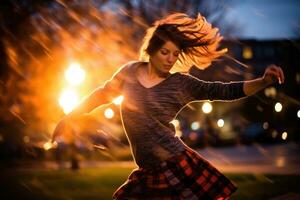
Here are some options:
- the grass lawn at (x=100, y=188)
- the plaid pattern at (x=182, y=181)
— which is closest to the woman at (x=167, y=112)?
the plaid pattern at (x=182, y=181)

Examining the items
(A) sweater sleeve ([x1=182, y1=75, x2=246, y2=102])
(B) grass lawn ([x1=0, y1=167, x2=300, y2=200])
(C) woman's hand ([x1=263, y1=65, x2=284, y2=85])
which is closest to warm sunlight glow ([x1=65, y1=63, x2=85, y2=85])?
(B) grass lawn ([x1=0, y1=167, x2=300, y2=200])

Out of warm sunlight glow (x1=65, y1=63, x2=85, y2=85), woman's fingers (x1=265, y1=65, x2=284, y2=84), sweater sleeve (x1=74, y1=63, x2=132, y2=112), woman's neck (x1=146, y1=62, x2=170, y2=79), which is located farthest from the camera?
warm sunlight glow (x1=65, y1=63, x2=85, y2=85)

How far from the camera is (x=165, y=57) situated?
387 centimetres

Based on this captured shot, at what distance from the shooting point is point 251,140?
51969 mm

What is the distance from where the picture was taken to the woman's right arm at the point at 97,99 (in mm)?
4055

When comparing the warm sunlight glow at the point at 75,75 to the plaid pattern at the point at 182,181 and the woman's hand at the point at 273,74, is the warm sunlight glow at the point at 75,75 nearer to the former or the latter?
the plaid pattern at the point at 182,181

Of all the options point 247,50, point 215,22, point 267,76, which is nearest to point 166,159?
point 267,76

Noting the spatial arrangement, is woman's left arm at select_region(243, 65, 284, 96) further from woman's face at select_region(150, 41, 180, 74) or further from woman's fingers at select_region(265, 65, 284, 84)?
woman's face at select_region(150, 41, 180, 74)

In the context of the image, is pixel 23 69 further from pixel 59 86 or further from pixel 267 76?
pixel 267 76

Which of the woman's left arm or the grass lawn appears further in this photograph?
the grass lawn

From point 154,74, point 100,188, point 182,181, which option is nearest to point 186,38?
point 154,74

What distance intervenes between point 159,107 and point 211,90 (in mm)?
378

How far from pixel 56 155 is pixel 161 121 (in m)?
31.5

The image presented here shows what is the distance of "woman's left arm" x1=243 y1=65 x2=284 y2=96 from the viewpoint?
3.54 metres
